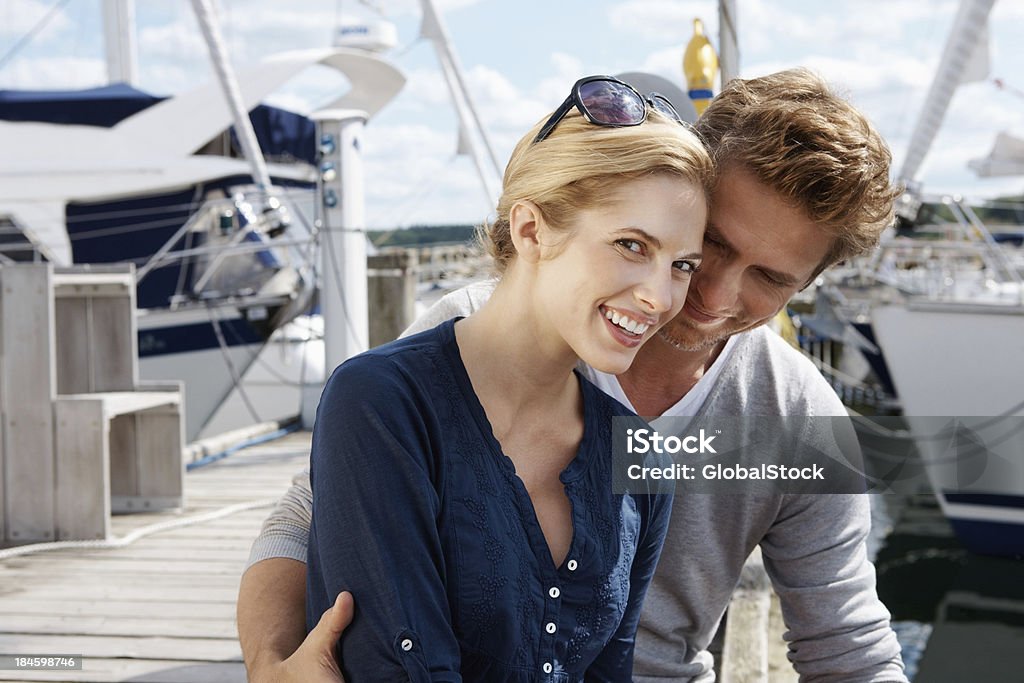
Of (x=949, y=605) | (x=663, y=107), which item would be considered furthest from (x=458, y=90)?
(x=663, y=107)

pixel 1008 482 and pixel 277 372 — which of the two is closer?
pixel 1008 482

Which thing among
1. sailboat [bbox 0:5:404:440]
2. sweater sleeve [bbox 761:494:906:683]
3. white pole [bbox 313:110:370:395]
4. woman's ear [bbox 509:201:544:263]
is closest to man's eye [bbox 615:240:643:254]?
woman's ear [bbox 509:201:544:263]

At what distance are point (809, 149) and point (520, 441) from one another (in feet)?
2.23

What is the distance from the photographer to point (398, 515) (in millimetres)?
1341

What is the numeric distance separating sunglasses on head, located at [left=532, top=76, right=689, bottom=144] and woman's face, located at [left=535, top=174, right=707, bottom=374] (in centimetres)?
9

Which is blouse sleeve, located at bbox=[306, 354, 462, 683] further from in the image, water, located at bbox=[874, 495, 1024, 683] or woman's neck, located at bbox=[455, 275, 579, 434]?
water, located at bbox=[874, 495, 1024, 683]

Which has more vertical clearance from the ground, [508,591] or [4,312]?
[508,591]

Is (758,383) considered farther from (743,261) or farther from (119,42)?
(119,42)

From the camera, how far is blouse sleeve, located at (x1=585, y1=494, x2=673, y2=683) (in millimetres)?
1602

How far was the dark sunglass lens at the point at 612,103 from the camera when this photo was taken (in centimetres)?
145

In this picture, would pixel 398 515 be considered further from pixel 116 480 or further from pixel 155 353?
pixel 155 353

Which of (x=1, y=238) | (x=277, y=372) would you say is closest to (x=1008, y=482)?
(x=277, y=372)

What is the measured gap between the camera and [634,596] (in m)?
1.64

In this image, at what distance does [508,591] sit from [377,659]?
0.59 ft
